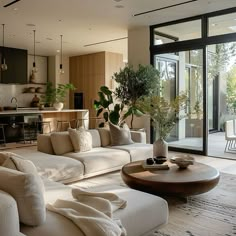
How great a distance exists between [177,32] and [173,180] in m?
4.96

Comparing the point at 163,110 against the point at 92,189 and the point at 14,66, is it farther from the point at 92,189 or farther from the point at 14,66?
the point at 14,66

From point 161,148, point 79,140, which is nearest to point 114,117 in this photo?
point 79,140

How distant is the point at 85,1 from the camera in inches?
227

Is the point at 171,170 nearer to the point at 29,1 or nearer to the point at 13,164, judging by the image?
the point at 13,164

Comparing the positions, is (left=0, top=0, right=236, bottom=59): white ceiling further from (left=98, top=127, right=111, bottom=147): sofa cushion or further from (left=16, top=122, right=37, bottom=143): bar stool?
(left=16, top=122, right=37, bottom=143): bar stool

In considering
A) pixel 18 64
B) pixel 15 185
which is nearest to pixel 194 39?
pixel 15 185

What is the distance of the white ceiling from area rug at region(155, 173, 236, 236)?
392cm

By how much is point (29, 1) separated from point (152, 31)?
11.0 feet

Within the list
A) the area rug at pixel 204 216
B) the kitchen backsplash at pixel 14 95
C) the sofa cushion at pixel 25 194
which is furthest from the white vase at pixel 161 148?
the kitchen backsplash at pixel 14 95

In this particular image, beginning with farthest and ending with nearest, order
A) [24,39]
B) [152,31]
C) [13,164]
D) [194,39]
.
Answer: [24,39], [152,31], [194,39], [13,164]

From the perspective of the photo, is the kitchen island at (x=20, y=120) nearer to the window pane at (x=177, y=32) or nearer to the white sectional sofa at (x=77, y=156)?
the white sectional sofa at (x=77, y=156)

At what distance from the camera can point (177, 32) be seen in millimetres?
7195

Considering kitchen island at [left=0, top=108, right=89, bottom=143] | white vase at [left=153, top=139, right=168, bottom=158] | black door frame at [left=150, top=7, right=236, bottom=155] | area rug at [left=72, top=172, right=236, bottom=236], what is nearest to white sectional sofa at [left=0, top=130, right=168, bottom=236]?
area rug at [left=72, top=172, right=236, bottom=236]

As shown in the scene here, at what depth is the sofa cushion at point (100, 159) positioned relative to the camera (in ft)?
14.7
